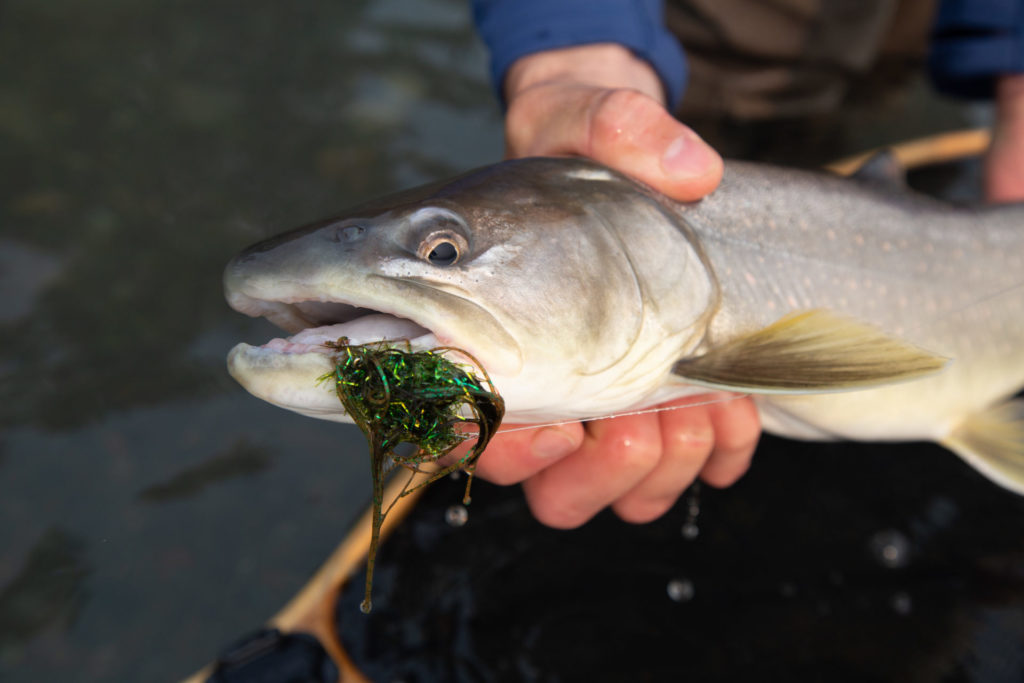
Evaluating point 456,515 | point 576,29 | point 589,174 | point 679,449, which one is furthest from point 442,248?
point 576,29

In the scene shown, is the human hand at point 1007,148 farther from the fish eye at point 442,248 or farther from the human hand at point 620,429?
the fish eye at point 442,248

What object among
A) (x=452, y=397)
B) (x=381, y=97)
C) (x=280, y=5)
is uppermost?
(x=452, y=397)

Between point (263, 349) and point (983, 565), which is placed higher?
point (263, 349)

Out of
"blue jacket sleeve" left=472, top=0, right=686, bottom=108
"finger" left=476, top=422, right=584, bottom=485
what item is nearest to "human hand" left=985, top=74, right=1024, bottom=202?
"blue jacket sleeve" left=472, top=0, right=686, bottom=108

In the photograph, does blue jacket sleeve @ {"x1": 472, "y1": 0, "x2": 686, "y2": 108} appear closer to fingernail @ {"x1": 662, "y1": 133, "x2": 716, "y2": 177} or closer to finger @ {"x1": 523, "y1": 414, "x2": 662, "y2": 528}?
fingernail @ {"x1": 662, "y1": 133, "x2": 716, "y2": 177}

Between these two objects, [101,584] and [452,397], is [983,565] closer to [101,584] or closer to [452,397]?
[452,397]

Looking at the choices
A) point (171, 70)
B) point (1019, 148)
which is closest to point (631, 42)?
point (1019, 148)

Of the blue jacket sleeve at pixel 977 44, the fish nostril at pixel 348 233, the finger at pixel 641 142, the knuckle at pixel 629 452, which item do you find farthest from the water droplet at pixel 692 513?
the blue jacket sleeve at pixel 977 44
